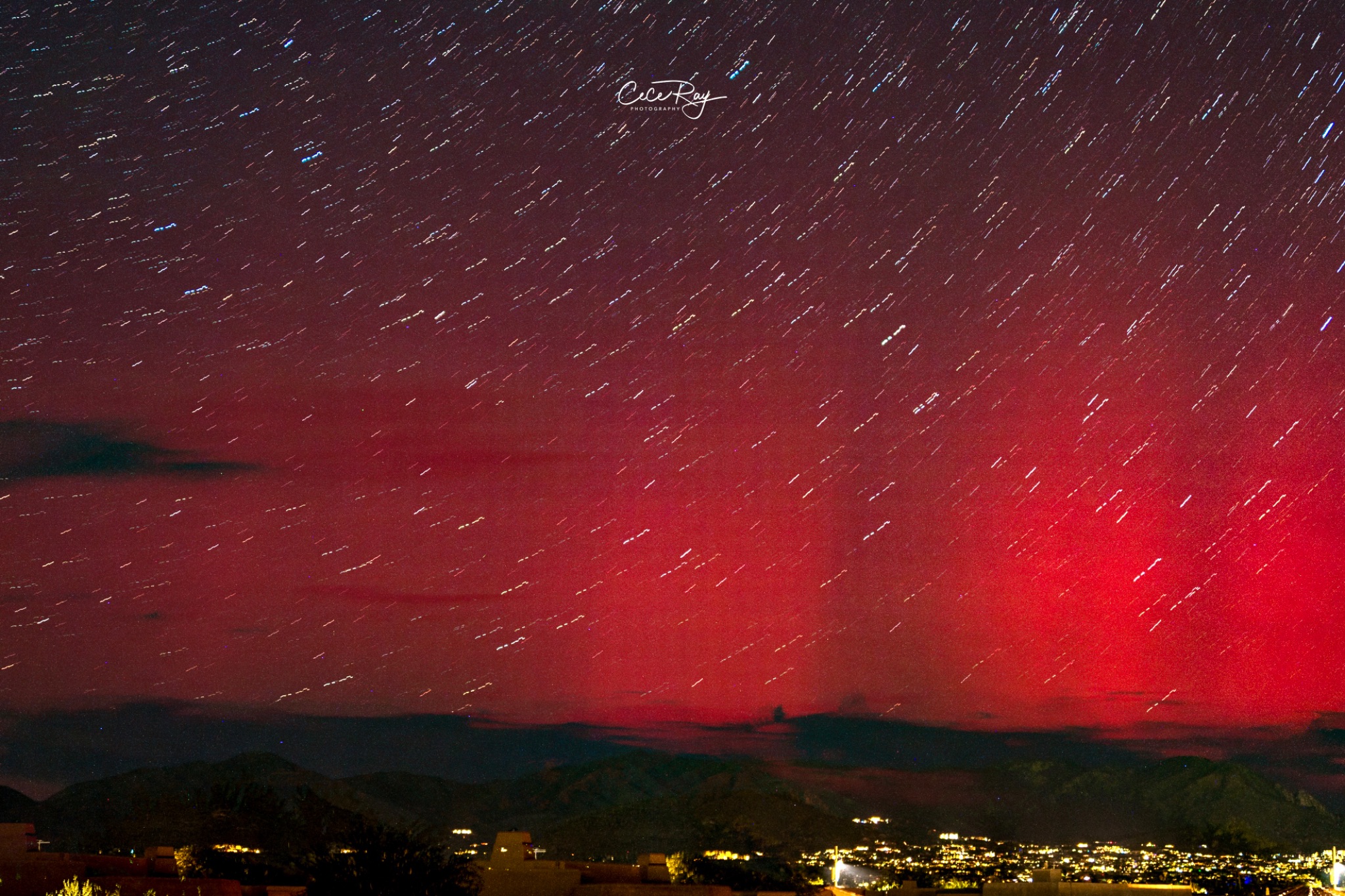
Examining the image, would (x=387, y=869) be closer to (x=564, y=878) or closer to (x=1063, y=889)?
(x=564, y=878)

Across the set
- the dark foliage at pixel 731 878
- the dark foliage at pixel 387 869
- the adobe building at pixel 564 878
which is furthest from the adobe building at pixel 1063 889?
the dark foliage at pixel 387 869

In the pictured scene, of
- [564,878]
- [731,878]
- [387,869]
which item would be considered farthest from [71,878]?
[731,878]

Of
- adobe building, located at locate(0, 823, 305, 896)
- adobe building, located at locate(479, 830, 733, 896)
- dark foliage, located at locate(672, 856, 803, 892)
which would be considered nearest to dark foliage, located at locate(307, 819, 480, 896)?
adobe building, located at locate(479, 830, 733, 896)

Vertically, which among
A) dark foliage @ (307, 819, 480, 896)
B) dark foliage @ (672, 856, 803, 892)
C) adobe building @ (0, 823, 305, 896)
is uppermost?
adobe building @ (0, 823, 305, 896)

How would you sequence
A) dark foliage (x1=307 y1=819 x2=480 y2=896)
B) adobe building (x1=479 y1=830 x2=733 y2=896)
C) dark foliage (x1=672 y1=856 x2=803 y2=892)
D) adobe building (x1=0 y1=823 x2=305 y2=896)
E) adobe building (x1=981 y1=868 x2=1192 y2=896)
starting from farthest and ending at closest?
dark foliage (x1=672 y1=856 x2=803 y2=892) → adobe building (x1=981 y1=868 x2=1192 y2=896) → adobe building (x1=479 y1=830 x2=733 y2=896) → dark foliage (x1=307 y1=819 x2=480 y2=896) → adobe building (x1=0 y1=823 x2=305 y2=896)

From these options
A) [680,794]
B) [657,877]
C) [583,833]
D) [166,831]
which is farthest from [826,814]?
[657,877]

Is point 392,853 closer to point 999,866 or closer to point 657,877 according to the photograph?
point 657,877

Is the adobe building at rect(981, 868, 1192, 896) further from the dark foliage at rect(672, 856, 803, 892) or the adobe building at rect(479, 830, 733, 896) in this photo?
the adobe building at rect(479, 830, 733, 896)
